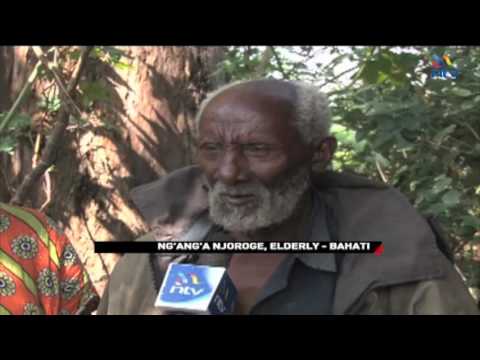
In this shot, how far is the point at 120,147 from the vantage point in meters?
2.74

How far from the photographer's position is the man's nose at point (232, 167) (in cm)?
192

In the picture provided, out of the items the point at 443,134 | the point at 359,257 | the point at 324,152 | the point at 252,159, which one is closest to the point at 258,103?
the point at 252,159

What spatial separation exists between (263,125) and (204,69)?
3.14ft

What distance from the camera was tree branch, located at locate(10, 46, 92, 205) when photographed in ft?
8.35

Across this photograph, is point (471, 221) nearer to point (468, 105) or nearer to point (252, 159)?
point (468, 105)

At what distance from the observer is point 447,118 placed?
2357 millimetres

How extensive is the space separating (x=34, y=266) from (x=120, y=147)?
31.8 inches

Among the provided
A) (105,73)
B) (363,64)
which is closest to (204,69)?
(105,73)

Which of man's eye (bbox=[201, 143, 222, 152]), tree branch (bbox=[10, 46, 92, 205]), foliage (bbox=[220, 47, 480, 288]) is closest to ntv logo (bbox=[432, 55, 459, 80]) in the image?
foliage (bbox=[220, 47, 480, 288])

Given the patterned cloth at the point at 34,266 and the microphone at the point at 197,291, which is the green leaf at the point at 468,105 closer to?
the microphone at the point at 197,291

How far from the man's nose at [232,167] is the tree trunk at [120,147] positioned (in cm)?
86

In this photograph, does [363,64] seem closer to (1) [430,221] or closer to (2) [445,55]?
(2) [445,55]

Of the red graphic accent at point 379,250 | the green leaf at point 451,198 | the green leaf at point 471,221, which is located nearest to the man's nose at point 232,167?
the red graphic accent at point 379,250

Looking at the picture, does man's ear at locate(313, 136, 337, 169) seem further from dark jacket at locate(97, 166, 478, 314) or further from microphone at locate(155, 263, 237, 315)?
microphone at locate(155, 263, 237, 315)
